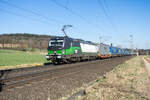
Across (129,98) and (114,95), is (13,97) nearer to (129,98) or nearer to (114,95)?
(114,95)

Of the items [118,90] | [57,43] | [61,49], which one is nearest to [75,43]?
[57,43]

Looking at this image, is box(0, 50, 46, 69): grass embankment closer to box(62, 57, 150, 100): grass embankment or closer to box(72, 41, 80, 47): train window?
box(72, 41, 80, 47): train window

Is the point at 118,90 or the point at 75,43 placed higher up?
the point at 75,43

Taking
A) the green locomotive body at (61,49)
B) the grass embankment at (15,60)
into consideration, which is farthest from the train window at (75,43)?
the grass embankment at (15,60)

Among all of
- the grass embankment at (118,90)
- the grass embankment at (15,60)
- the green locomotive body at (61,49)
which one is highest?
the green locomotive body at (61,49)

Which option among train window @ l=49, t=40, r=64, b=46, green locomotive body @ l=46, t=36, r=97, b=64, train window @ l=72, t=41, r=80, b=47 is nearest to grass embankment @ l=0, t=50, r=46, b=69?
green locomotive body @ l=46, t=36, r=97, b=64

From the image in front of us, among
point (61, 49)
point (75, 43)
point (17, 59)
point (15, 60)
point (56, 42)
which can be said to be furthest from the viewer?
point (17, 59)

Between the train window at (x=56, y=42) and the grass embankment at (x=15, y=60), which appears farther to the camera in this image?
the train window at (x=56, y=42)

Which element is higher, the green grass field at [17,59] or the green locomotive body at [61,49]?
the green locomotive body at [61,49]

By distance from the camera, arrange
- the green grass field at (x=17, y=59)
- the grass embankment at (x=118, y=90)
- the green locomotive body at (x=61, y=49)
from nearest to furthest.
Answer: the grass embankment at (x=118, y=90) < the green locomotive body at (x=61, y=49) < the green grass field at (x=17, y=59)

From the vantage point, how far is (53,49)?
1962 cm

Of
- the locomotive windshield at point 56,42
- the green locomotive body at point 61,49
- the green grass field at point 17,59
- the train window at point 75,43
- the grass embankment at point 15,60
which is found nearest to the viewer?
the green locomotive body at point 61,49

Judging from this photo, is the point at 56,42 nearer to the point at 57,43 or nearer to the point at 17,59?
the point at 57,43

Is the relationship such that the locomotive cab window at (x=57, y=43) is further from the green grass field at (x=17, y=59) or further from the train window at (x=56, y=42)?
the green grass field at (x=17, y=59)
